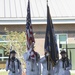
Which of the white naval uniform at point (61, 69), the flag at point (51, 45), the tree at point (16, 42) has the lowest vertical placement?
the white naval uniform at point (61, 69)

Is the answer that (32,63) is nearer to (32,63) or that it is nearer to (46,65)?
(32,63)

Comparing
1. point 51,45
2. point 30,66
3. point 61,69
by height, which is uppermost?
point 51,45

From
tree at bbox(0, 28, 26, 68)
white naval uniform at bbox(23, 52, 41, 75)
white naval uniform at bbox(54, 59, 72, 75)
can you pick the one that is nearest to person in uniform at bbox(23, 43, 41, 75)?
white naval uniform at bbox(23, 52, 41, 75)

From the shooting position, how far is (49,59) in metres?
12.8

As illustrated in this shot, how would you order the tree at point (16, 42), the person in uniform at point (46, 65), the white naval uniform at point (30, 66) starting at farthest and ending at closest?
the tree at point (16, 42), the person in uniform at point (46, 65), the white naval uniform at point (30, 66)

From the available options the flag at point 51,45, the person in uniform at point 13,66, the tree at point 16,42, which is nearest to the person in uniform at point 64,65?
the flag at point 51,45

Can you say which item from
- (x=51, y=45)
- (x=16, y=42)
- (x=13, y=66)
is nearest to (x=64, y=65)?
(x=51, y=45)

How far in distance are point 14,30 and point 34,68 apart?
9.59 meters

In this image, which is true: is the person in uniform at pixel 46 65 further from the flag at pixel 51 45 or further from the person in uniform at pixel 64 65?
the person in uniform at pixel 64 65

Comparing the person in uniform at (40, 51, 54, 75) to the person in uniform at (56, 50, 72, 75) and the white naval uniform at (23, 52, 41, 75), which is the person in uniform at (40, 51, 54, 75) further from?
the person in uniform at (56, 50, 72, 75)

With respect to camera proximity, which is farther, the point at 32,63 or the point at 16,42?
the point at 16,42

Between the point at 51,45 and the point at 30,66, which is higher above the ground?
the point at 51,45

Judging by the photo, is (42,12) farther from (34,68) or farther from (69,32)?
(34,68)

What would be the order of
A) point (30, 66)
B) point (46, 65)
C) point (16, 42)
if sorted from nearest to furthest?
A: point (30, 66), point (46, 65), point (16, 42)
